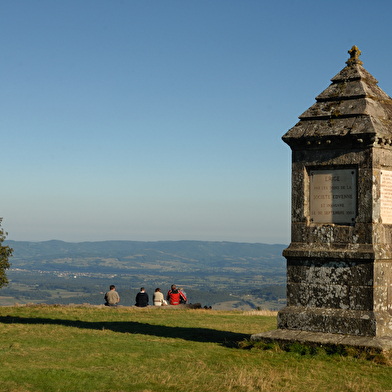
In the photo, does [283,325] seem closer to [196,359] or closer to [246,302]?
[196,359]

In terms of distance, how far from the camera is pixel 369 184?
33.7ft

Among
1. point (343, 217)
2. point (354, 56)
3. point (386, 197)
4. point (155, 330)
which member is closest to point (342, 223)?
point (343, 217)

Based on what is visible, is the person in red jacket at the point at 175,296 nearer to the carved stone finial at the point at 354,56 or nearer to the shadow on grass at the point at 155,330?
the shadow on grass at the point at 155,330

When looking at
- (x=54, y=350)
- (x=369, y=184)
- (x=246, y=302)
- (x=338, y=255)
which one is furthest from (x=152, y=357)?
(x=246, y=302)

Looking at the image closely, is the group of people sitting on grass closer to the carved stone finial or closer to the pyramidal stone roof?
the pyramidal stone roof

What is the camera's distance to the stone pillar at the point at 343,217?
33.3 ft

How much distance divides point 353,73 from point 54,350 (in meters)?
8.44

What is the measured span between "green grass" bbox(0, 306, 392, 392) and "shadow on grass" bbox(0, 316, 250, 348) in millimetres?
24

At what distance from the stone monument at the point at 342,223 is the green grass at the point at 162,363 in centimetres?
85

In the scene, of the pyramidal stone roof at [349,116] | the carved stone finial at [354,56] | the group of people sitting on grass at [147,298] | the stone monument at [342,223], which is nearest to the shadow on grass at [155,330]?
the stone monument at [342,223]

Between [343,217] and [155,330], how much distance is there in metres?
5.50

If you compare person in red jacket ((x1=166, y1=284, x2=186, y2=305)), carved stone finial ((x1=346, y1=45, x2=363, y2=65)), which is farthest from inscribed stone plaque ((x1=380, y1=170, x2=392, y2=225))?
person in red jacket ((x1=166, y1=284, x2=186, y2=305))

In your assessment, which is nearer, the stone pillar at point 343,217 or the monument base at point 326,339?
the monument base at point 326,339

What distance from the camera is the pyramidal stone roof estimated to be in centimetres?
1039
